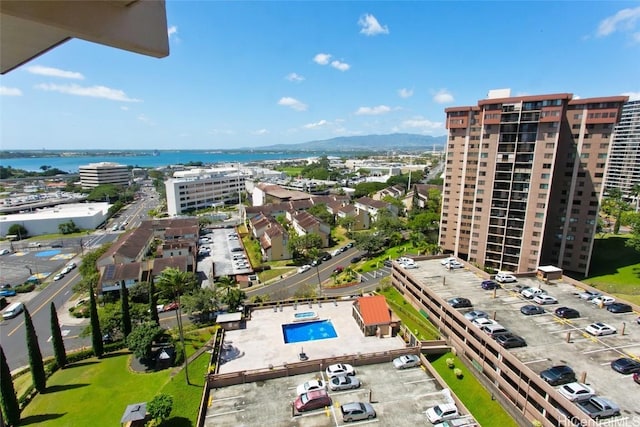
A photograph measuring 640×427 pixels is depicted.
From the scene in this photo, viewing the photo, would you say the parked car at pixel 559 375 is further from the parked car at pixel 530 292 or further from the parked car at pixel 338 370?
the parked car at pixel 338 370

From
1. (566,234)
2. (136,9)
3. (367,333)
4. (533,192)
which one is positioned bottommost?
(367,333)

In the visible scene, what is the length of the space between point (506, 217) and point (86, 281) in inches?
2327

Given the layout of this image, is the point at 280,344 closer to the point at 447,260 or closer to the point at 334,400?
the point at 334,400

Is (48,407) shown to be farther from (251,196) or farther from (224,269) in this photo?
(251,196)

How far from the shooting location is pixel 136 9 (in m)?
3.55

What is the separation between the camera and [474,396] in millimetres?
26516

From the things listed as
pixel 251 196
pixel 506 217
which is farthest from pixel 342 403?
pixel 251 196

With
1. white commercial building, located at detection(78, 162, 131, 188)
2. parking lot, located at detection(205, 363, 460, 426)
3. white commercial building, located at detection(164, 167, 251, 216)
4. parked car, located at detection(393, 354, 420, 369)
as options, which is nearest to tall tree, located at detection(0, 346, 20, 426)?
parking lot, located at detection(205, 363, 460, 426)

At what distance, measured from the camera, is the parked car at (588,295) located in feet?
111

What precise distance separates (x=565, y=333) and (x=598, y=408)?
9322 millimetres

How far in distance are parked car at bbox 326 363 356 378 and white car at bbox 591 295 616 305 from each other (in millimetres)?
25985

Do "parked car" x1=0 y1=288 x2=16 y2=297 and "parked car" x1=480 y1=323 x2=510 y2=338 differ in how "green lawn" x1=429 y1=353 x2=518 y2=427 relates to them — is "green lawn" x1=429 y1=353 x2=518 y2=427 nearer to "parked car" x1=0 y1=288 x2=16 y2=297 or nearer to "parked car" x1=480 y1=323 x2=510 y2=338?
"parked car" x1=480 y1=323 x2=510 y2=338

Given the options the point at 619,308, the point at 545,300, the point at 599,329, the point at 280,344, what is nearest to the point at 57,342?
the point at 280,344

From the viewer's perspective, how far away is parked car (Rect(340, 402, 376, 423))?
853 inches
